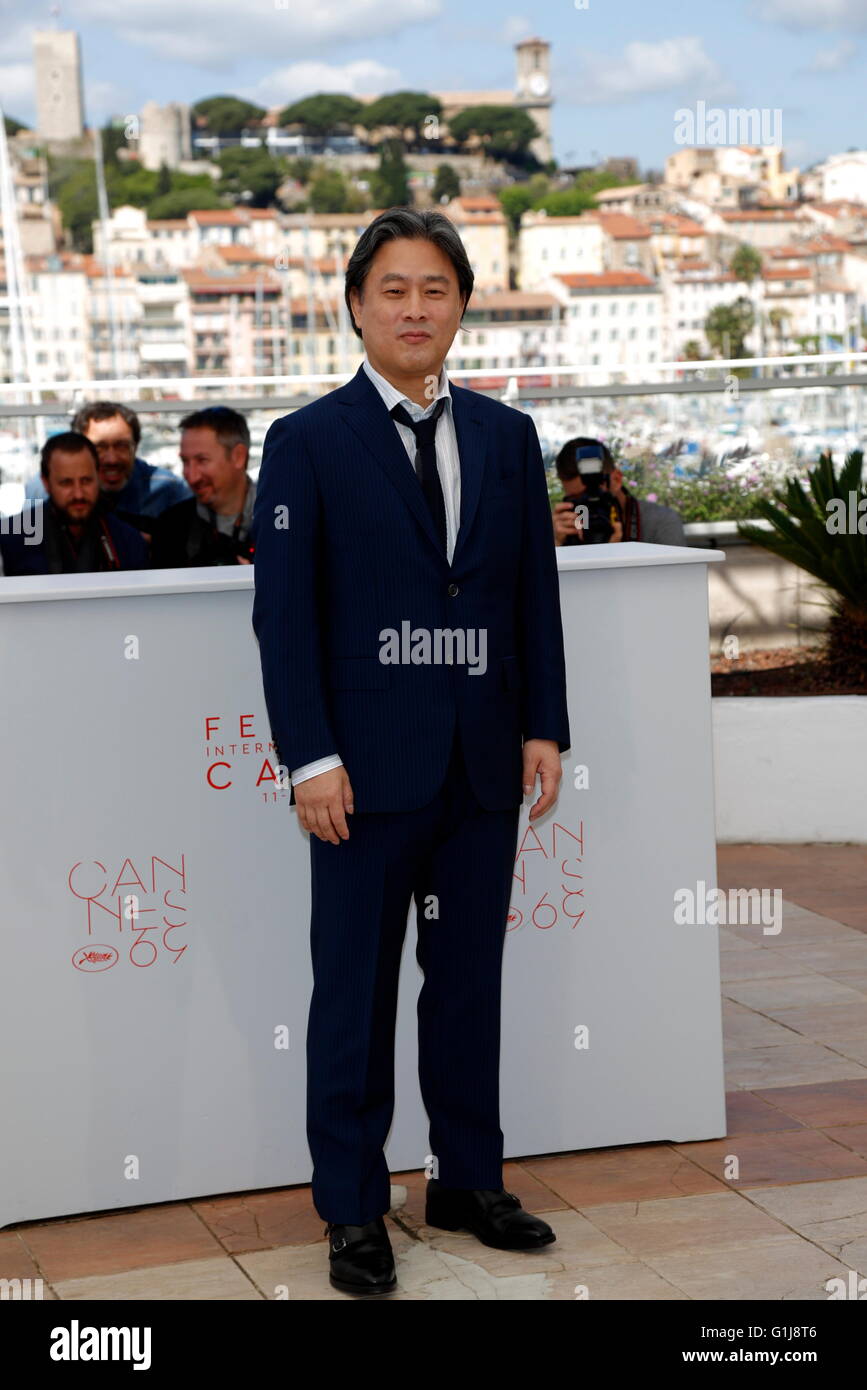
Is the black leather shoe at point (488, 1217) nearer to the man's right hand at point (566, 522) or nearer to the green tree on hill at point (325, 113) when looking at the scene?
the man's right hand at point (566, 522)

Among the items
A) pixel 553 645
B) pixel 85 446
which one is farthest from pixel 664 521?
pixel 553 645

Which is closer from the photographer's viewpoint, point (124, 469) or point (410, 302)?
point (410, 302)

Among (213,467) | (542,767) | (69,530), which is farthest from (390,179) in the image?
(542,767)

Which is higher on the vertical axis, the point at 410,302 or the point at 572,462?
the point at 410,302

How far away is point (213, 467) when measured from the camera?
5660 millimetres

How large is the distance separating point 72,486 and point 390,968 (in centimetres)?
288

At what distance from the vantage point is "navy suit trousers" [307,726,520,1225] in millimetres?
2945

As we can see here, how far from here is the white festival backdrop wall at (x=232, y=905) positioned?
3.20 m

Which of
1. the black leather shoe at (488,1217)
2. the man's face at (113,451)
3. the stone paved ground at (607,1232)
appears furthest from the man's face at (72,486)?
the black leather shoe at (488,1217)

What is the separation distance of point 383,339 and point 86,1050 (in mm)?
1468

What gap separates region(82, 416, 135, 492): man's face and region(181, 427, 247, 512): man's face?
0.78 m

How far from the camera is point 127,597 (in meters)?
3.21

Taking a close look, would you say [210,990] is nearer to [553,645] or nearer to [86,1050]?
[86,1050]

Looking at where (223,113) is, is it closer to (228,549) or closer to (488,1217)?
(228,549)
